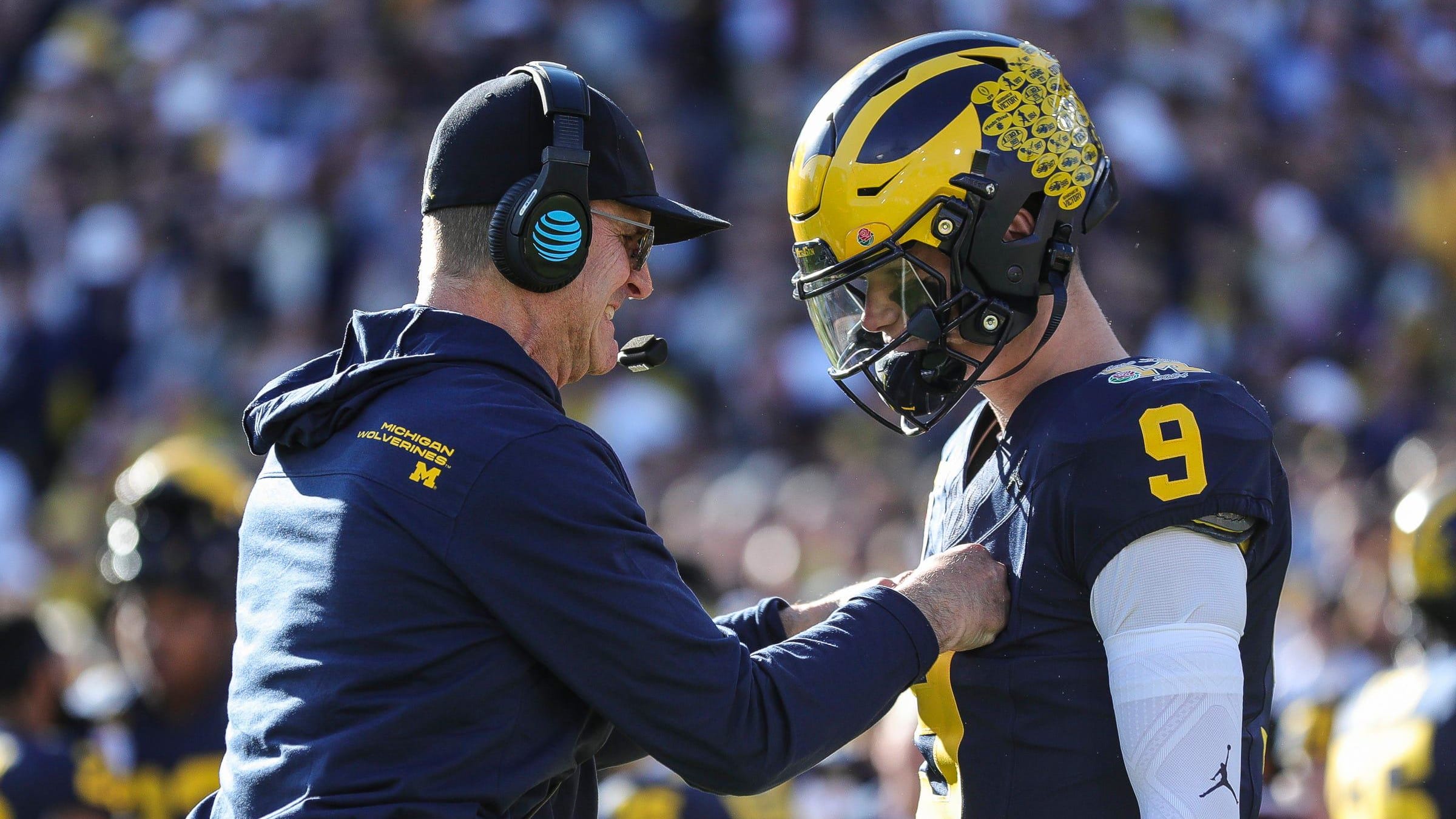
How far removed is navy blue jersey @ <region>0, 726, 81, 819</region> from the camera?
4.02m

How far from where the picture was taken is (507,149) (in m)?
2.64

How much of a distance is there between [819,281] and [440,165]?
2.18 feet

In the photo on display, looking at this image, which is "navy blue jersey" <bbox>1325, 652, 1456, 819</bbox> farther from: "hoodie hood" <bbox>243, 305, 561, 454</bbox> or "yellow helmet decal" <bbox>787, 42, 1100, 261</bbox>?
"hoodie hood" <bbox>243, 305, 561, 454</bbox>

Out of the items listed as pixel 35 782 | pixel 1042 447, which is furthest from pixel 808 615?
pixel 35 782

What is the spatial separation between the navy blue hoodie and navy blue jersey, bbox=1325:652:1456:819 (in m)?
1.85

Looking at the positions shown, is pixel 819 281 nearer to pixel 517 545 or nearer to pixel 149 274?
pixel 517 545

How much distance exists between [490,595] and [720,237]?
7.66 meters

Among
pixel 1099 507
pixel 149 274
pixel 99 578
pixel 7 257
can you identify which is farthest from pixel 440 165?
pixel 7 257

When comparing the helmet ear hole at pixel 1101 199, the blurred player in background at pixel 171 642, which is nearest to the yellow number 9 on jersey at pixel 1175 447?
the helmet ear hole at pixel 1101 199

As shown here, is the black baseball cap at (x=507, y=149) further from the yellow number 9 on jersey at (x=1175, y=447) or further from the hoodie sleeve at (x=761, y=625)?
the yellow number 9 on jersey at (x=1175, y=447)

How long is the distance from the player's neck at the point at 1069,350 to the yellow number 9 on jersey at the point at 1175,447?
0.96ft

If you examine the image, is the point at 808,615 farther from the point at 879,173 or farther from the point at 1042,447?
the point at 879,173

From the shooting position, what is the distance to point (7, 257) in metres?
11.0

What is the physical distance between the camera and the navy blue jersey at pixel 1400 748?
3.73 m
